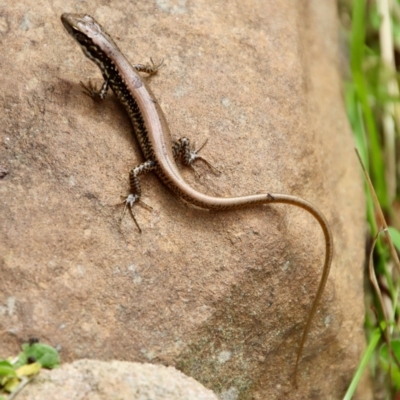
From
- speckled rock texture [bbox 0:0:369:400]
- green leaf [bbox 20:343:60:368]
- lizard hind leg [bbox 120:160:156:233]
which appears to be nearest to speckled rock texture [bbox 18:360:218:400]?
green leaf [bbox 20:343:60:368]

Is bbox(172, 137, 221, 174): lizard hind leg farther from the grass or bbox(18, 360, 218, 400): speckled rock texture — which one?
bbox(18, 360, 218, 400): speckled rock texture

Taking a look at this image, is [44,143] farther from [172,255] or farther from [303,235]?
[303,235]

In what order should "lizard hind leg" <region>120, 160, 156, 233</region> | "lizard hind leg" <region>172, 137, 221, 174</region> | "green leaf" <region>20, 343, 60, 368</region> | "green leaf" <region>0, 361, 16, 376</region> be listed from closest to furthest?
"green leaf" <region>0, 361, 16, 376</region> < "green leaf" <region>20, 343, 60, 368</region> < "lizard hind leg" <region>120, 160, 156, 233</region> < "lizard hind leg" <region>172, 137, 221, 174</region>

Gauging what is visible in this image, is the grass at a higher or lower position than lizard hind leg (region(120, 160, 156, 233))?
lower

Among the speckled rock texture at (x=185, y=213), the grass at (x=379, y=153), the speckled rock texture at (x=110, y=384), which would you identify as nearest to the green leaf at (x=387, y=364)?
the grass at (x=379, y=153)

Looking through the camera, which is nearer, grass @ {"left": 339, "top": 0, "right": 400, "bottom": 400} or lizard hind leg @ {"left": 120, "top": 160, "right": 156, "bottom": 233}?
lizard hind leg @ {"left": 120, "top": 160, "right": 156, "bottom": 233}

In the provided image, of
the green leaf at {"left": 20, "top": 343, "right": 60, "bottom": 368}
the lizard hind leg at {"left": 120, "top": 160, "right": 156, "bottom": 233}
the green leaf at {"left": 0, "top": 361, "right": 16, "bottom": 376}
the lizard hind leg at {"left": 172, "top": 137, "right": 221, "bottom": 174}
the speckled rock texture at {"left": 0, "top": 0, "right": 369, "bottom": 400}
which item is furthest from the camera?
the lizard hind leg at {"left": 172, "top": 137, "right": 221, "bottom": 174}

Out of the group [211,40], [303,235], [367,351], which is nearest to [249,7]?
[211,40]
